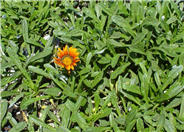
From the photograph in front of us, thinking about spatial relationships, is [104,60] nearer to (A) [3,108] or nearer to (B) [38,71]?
(B) [38,71]

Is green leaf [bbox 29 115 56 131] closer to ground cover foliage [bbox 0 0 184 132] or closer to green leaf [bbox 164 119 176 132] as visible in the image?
ground cover foliage [bbox 0 0 184 132]

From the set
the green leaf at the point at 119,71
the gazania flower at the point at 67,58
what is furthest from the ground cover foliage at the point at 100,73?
the gazania flower at the point at 67,58

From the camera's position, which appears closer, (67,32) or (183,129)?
(183,129)

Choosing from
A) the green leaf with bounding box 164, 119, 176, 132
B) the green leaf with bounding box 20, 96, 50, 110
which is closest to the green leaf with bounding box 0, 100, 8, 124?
the green leaf with bounding box 20, 96, 50, 110

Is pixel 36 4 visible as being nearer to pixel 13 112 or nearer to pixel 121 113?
pixel 13 112

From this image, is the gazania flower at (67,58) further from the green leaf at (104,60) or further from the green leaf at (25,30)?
the green leaf at (25,30)

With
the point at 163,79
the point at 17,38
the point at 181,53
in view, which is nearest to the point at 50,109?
the point at 17,38

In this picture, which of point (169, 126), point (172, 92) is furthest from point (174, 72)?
point (169, 126)

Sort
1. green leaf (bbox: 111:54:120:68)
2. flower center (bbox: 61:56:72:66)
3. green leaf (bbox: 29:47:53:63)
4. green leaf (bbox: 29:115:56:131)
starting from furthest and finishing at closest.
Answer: green leaf (bbox: 29:47:53:63) < green leaf (bbox: 111:54:120:68) < green leaf (bbox: 29:115:56:131) < flower center (bbox: 61:56:72:66)
